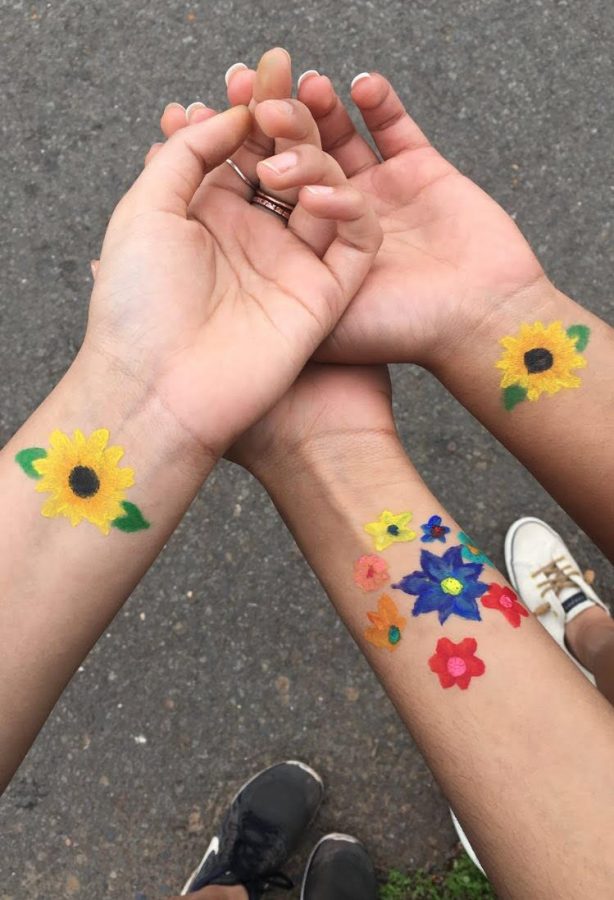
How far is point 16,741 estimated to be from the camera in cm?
162

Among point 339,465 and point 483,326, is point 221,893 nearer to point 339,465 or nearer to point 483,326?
point 339,465

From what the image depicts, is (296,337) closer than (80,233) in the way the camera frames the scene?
Yes

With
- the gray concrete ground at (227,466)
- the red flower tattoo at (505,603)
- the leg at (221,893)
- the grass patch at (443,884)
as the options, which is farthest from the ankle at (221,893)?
the red flower tattoo at (505,603)

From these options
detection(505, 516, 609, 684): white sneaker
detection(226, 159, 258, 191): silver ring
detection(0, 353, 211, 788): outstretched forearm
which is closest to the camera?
detection(0, 353, 211, 788): outstretched forearm

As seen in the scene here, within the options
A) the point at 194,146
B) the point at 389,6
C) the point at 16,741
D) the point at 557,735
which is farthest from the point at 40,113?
the point at 557,735

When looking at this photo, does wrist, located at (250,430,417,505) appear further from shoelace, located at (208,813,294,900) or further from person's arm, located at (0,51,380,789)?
shoelace, located at (208,813,294,900)

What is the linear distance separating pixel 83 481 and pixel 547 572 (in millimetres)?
1898

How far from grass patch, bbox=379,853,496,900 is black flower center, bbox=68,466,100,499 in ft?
6.11

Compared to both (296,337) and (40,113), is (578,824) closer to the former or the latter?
(296,337)

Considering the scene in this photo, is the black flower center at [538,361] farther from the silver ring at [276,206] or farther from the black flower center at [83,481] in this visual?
the black flower center at [83,481]

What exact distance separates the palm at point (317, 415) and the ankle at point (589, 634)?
48.1 inches

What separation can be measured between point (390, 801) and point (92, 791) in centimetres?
110

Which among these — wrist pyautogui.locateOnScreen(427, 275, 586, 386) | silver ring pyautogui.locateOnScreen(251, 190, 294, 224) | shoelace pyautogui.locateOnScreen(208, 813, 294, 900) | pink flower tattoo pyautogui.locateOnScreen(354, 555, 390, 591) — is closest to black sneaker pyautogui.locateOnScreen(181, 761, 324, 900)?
shoelace pyautogui.locateOnScreen(208, 813, 294, 900)

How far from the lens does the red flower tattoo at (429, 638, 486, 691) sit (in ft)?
5.42
